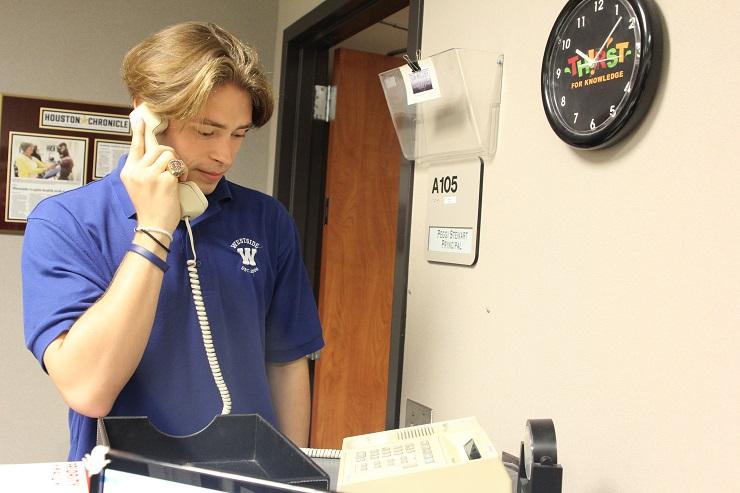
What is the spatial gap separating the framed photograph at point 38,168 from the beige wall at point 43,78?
0.13 meters

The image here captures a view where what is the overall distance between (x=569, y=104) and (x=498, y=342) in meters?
0.46

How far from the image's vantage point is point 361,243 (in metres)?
2.82

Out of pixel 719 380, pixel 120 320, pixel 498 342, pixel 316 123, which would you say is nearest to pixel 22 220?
pixel 316 123

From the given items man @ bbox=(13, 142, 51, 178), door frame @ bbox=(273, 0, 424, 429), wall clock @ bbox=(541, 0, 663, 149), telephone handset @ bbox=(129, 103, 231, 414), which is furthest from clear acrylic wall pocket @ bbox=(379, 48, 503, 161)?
man @ bbox=(13, 142, 51, 178)

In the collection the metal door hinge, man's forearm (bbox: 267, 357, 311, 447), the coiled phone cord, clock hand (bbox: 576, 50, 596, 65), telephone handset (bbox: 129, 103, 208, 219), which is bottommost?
man's forearm (bbox: 267, 357, 311, 447)

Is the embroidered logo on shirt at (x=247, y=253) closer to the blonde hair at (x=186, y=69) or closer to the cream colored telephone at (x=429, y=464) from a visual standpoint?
the blonde hair at (x=186, y=69)

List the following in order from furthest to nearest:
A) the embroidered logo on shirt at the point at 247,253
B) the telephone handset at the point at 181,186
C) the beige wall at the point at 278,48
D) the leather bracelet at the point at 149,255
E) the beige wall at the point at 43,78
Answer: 1. the beige wall at the point at 278,48
2. the beige wall at the point at 43,78
3. the embroidered logo on shirt at the point at 247,253
4. the telephone handset at the point at 181,186
5. the leather bracelet at the point at 149,255

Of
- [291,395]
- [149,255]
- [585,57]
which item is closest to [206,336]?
[149,255]

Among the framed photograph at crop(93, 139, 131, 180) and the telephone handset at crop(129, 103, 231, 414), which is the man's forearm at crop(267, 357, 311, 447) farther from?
the framed photograph at crop(93, 139, 131, 180)

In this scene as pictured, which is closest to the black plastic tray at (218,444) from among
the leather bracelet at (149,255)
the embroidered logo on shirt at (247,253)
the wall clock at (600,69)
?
the leather bracelet at (149,255)

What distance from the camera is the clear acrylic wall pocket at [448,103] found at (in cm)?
139

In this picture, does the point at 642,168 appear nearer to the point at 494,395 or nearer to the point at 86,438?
the point at 494,395

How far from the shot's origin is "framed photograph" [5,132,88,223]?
2529 mm

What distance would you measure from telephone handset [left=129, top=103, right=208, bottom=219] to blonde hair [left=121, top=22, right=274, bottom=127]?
0.05 feet
